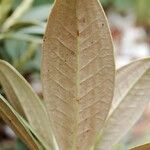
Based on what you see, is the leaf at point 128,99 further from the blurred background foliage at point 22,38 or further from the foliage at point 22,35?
the foliage at point 22,35

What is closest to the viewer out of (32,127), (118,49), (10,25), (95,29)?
(95,29)

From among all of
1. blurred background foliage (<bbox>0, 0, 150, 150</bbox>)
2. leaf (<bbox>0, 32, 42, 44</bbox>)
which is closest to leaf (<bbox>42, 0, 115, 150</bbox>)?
blurred background foliage (<bbox>0, 0, 150, 150</bbox>)

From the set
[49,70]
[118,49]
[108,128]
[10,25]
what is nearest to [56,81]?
[49,70]

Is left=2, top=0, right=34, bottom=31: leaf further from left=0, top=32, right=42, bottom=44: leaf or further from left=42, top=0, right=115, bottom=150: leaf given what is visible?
left=42, top=0, right=115, bottom=150: leaf

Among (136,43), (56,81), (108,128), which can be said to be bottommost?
(136,43)

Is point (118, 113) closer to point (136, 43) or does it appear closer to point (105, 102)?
point (105, 102)
